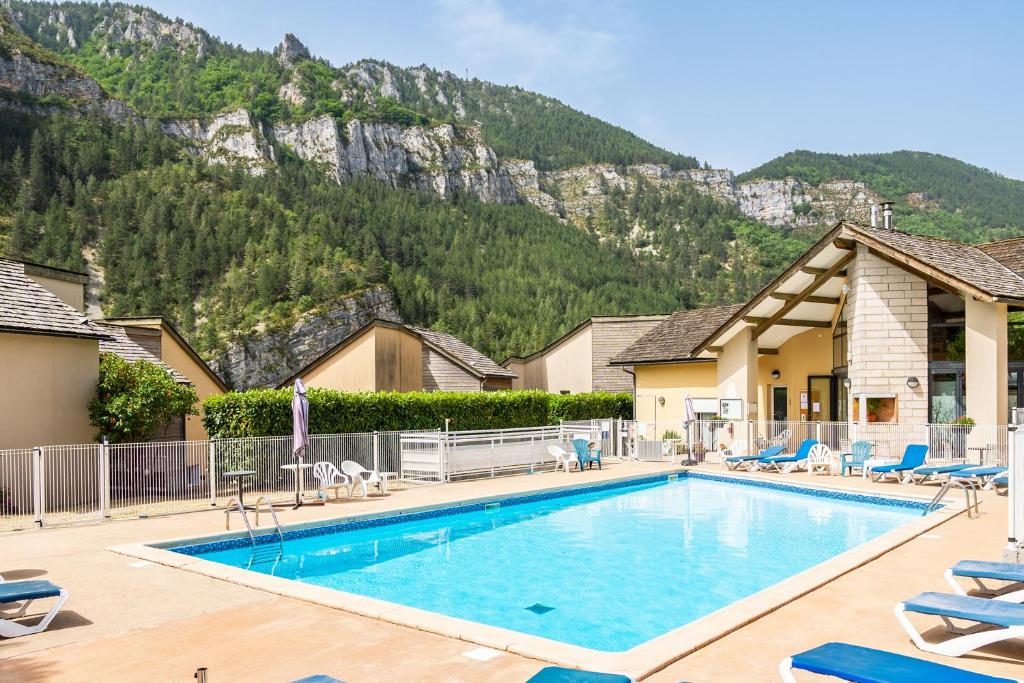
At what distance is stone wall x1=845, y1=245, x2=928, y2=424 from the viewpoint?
21.5m

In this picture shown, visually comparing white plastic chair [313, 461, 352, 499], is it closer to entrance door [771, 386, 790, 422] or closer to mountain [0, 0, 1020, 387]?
entrance door [771, 386, 790, 422]

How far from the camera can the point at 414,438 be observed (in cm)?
2062

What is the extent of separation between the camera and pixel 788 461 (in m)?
22.1

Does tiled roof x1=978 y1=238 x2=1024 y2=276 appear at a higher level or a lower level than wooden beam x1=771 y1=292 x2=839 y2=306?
higher

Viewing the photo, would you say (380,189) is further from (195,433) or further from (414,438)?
(414,438)

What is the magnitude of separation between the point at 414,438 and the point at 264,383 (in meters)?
53.7

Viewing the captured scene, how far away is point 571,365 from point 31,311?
106 feet

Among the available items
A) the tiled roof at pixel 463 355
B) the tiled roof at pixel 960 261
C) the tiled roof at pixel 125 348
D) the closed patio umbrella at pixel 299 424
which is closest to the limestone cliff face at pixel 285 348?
the tiled roof at pixel 463 355

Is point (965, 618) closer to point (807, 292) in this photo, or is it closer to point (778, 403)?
point (807, 292)

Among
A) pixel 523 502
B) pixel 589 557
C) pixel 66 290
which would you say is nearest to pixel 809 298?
pixel 523 502

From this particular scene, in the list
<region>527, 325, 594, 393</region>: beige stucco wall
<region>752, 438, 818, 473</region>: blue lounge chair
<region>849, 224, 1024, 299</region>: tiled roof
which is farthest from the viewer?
<region>527, 325, 594, 393</region>: beige stucco wall

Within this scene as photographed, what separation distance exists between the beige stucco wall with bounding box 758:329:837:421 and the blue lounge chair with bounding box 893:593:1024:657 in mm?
22625

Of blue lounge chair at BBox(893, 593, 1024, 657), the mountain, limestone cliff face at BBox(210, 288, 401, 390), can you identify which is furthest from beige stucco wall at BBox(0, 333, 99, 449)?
the mountain

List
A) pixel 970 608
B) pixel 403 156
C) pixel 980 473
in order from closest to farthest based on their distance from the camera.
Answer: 1. pixel 970 608
2. pixel 980 473
3. pixel 403 156
